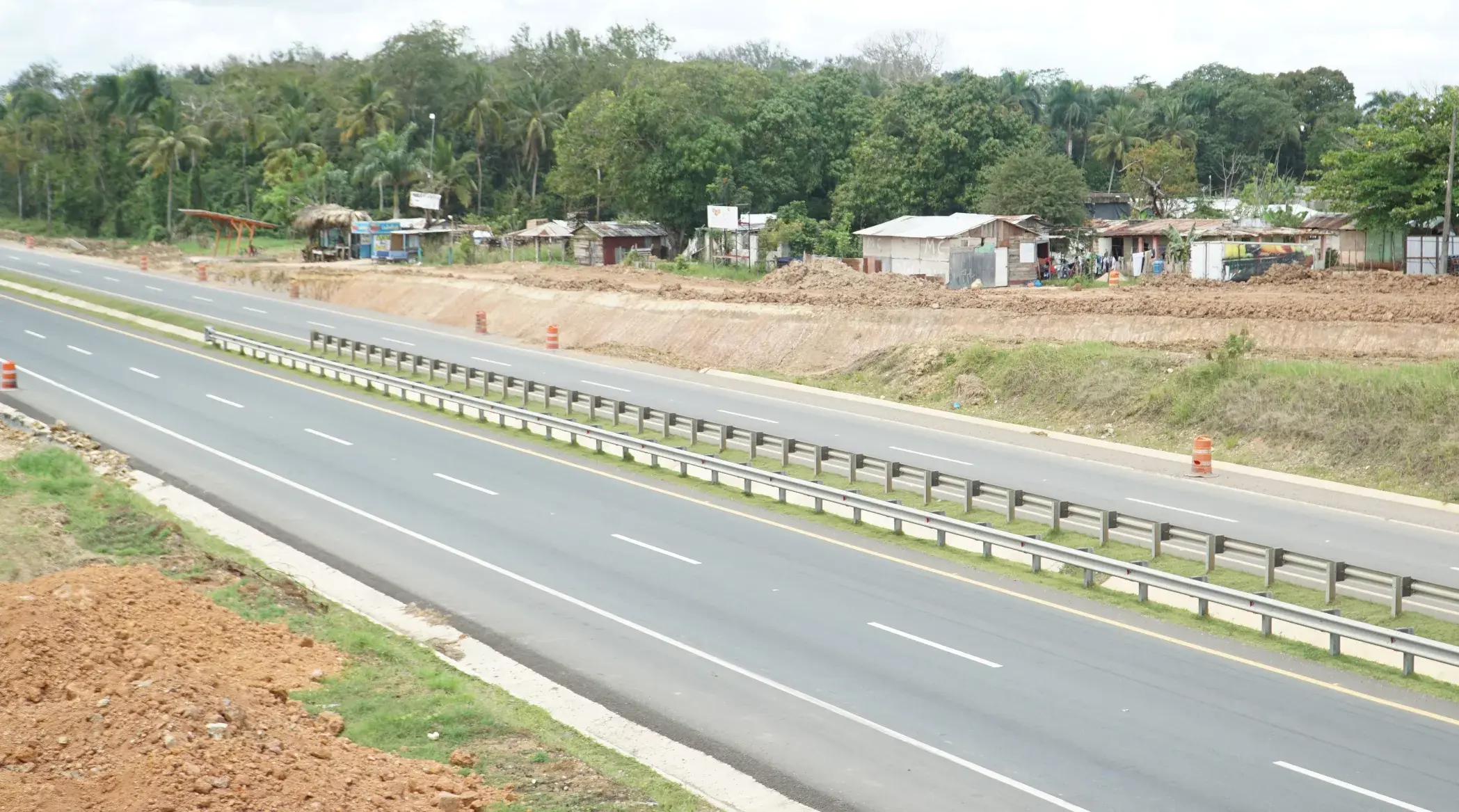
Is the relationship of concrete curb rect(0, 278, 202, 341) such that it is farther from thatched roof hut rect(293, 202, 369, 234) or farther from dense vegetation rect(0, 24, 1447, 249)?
dense vegetation rect(0, 24, 1447, 249)

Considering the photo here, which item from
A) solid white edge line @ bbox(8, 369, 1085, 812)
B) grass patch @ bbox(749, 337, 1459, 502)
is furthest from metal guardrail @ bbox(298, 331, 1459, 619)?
grass patch @ bbox(749, 337, 1459, 502)

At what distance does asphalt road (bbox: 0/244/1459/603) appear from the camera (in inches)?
902

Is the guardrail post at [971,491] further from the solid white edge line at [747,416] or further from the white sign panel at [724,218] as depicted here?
the white sign panel at [724,218]

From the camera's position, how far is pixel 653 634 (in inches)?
693

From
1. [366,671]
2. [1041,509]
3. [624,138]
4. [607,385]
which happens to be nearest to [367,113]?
[624,138]

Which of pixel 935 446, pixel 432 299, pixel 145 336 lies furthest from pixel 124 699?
pixel 432 299

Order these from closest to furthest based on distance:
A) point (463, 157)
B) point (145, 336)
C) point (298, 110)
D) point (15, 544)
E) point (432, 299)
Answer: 1. point (15, 544)
2. point (145, 336)
3. point (432, 299)
4. point (463, 157)
5. point (298, 110)

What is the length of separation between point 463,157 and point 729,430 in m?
73.2

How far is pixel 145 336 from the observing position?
50906mm

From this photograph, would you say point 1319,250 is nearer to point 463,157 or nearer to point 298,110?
point 463,157

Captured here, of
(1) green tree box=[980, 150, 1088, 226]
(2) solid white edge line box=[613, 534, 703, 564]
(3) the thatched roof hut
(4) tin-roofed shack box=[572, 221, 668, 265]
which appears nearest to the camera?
(2) solid white edge line box=[613, 534, 703, 564]

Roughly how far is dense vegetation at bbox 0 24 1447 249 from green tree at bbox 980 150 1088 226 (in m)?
0.13

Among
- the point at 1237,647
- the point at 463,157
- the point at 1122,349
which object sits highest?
the point at 463,157

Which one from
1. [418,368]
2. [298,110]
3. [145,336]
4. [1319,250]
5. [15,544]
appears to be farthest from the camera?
[298,110]
